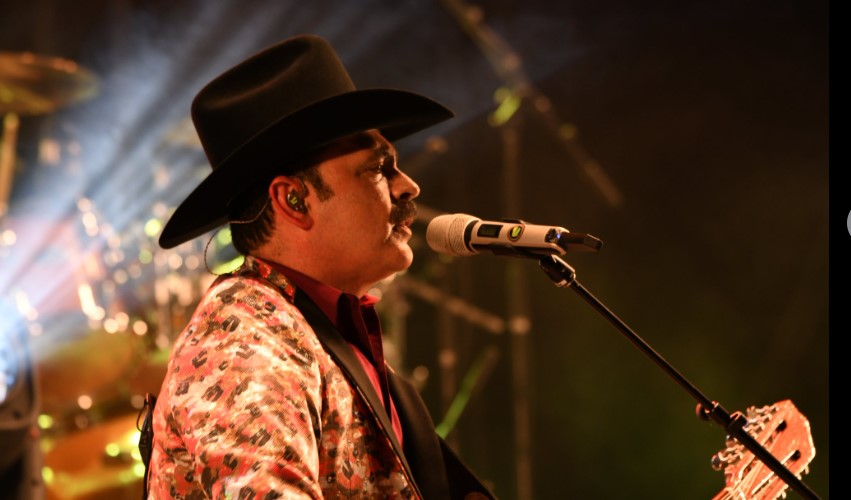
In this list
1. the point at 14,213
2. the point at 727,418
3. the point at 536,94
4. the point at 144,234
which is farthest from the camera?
the point at 536,94

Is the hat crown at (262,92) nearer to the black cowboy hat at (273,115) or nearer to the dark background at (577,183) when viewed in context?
the black cowboy hat at (273,115)

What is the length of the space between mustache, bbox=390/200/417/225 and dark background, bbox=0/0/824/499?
2525 mm

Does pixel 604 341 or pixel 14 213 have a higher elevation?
pixel 14 213

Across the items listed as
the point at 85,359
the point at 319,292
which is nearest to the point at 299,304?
the point at 319,292

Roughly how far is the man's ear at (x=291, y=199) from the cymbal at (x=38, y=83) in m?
2.66

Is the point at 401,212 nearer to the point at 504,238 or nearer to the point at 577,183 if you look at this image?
the point at 504,238

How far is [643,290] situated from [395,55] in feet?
6.60

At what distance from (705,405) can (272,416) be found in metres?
0.70

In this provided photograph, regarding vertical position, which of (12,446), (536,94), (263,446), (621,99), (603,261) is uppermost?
(536,94)

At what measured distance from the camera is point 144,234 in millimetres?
4438

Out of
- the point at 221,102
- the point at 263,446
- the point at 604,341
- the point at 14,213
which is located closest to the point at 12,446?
the point at 221,102

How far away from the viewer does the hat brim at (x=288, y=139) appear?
1.53 metres

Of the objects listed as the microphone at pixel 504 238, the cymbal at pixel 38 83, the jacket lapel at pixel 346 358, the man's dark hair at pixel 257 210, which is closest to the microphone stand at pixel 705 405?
the microphone at pixel 504 238

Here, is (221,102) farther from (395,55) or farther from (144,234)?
(395,55)
